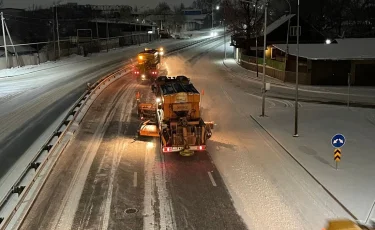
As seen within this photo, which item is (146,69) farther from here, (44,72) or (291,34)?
(291,34)

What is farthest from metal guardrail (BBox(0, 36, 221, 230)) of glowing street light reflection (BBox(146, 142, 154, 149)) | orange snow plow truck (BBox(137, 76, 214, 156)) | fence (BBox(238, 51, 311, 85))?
fence (BBox(238, 51, 311, 85))

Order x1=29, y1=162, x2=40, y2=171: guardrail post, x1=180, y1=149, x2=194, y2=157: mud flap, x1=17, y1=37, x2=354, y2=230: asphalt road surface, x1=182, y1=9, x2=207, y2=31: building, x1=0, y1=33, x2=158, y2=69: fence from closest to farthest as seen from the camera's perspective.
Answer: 1. x1=17, y1=37, x2=354, y2=230: asphalt road surface
2. x1=29, y1=162, x2=40, y2=171: guardrail post
3. x1=180, y1=149, x2=194, y2=157: mud flap
4. x1=0, y1=33, x2=158, y2=69: fence
5. x1=182, y1=9, x2=207, y2=31: building

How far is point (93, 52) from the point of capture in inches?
2992

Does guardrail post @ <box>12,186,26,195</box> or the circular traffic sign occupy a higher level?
the circular traffic sign

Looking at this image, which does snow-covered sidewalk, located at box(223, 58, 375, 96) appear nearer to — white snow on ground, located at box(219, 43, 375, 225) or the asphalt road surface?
white snow on ground, located at box(219, 43, 375, 225)

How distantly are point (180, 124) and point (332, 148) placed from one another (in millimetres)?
8653

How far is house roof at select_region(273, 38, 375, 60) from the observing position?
143ft

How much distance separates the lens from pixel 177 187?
17359 mm

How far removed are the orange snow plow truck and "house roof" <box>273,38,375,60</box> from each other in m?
25.6

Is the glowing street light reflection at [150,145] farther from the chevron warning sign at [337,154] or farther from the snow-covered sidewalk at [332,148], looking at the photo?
the chevron warning sign at [337,154]

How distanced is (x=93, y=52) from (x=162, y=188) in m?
62.9

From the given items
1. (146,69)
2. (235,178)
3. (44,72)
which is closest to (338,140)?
(235,178)

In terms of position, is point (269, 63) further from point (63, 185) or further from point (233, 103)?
point (63, 185)

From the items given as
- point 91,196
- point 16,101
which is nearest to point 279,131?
point 91,196
